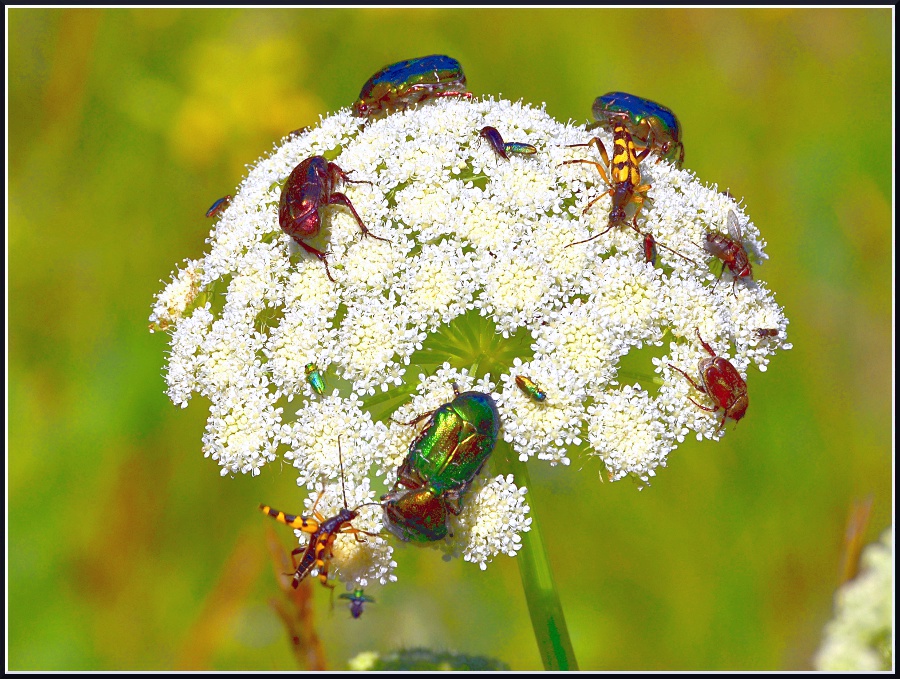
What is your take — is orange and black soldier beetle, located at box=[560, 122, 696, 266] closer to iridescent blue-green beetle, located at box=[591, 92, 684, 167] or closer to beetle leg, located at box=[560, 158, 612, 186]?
beetle leg, located at box=[560, 158, 612, 186]

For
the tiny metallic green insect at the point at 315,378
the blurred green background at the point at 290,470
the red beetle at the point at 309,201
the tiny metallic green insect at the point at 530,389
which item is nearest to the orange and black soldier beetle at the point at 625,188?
the tiny metallic green insect at the point at 530,389

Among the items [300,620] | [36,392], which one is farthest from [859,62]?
[36,392]

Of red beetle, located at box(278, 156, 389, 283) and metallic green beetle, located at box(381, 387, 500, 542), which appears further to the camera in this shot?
red beetle, located at box(278, 156, 389, 283)

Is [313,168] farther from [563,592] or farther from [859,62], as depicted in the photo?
[859,62]

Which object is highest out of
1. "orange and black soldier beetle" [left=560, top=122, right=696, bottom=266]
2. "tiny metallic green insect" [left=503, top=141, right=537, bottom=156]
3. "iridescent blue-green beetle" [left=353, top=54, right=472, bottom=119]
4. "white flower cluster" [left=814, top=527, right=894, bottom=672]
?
"iridescent blue-green beetle" [left=353, top=54, right=472, bottom=119]

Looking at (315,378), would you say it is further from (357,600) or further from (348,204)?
(357,600)

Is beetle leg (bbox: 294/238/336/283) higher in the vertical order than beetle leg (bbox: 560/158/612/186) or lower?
lower

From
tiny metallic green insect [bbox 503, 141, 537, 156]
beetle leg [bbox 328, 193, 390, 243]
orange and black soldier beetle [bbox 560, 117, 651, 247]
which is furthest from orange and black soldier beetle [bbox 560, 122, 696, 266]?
beetle leg [bbox 328, 193, 390, 243]
